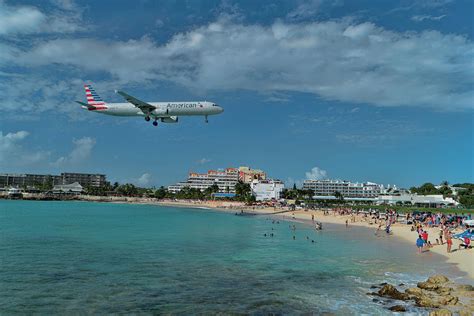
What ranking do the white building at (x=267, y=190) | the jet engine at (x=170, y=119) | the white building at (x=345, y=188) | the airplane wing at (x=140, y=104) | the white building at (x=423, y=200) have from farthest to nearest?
the white building at (x=345, y=188)
the white building at (x=267, y=190)
the white building at (x=423, y=200)
the jet engine at (x=170, y=119)
the airplane wing at (x=140, y=104)

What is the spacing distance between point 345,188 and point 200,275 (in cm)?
17755

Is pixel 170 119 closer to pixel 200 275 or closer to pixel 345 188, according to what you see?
pixel 200 275

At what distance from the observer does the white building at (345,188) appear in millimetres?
188250

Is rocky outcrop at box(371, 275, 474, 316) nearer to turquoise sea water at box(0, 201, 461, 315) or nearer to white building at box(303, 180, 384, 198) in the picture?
turquoise sea water at box(0, 201, 461, 315)

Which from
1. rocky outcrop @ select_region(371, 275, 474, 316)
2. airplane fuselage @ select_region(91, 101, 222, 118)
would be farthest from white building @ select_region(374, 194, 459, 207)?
rocky outcrop @ select_region(371, 275, 474, 316)

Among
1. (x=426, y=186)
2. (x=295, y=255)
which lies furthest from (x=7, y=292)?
(x=426, y=186)

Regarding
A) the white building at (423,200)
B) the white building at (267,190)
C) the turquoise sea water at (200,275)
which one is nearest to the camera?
the turquoise sea water at (200,275)

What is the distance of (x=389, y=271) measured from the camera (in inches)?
931

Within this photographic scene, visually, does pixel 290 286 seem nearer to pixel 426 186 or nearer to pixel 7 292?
pixel 7 292

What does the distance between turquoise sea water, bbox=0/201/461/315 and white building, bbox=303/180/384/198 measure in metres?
156

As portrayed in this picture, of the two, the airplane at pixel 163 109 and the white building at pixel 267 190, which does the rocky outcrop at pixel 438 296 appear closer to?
the airplane at pixel 163 109

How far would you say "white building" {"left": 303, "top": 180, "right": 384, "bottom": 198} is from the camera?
618 ft

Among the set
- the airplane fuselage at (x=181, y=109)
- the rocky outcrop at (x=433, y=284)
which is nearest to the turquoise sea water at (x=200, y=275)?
the rocky outcrop at (x=433, y=284)

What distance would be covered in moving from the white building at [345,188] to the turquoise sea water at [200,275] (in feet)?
510
